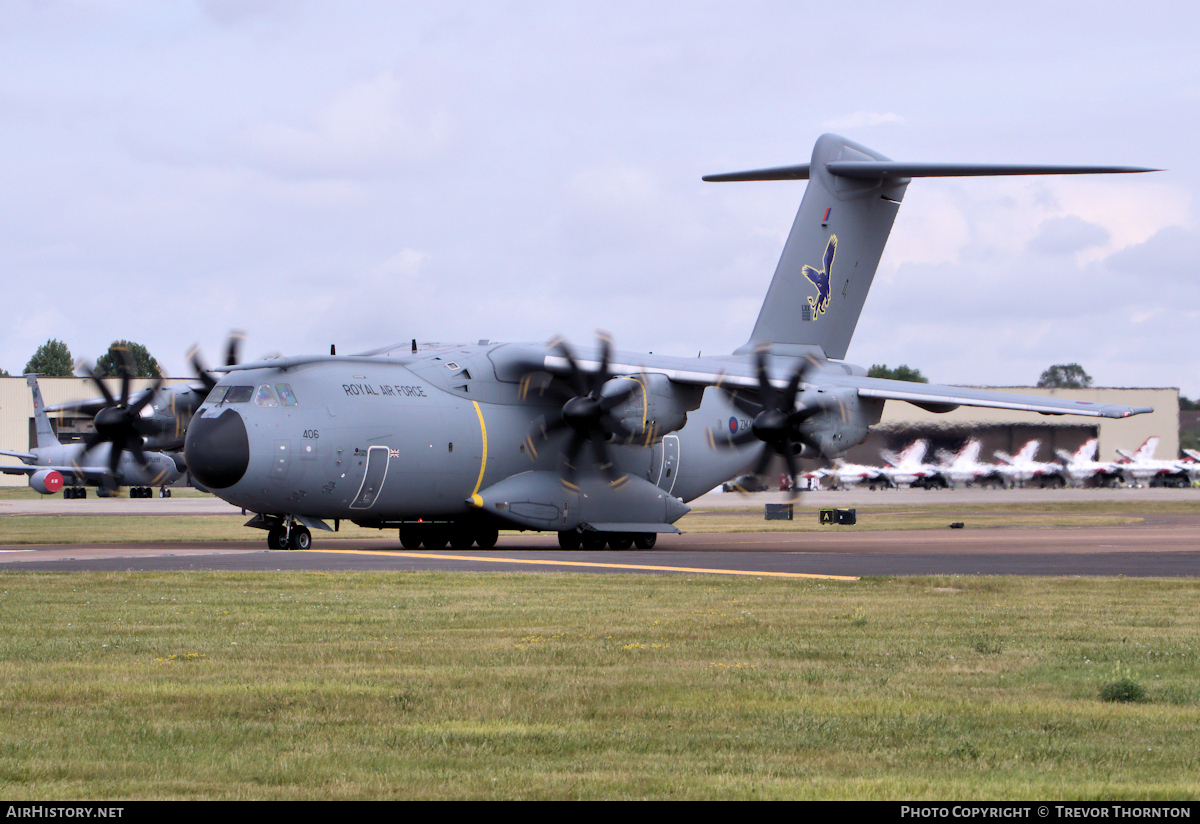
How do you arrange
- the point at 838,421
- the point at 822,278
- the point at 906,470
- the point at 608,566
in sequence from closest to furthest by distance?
the point at 608,566, the point at 838,421, the point at 822,278, the point at 906,470

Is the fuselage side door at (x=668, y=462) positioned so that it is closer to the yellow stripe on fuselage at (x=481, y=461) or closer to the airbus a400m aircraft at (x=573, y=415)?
the airbus a400m aircraft at (x=573, y=415)

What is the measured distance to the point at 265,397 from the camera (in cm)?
2739

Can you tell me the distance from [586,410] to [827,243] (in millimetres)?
8392

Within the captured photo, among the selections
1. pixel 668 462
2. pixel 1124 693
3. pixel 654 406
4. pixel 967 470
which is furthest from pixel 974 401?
pixel 967 470

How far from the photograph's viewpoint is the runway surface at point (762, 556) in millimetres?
22109

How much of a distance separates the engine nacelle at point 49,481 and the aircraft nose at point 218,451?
4756cm

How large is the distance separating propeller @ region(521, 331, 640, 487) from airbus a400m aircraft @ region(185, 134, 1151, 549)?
5 cm

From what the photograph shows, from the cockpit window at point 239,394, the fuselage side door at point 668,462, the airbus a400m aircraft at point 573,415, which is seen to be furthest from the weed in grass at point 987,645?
the fuselage side door at point 668,462

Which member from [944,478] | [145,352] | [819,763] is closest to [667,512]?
[819,763]

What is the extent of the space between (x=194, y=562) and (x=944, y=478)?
7379 centimetres

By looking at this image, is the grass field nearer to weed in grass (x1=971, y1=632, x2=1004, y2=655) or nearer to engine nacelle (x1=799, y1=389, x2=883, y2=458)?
weed in grass (x1=971, y1=632, x2=1004, y2=655)

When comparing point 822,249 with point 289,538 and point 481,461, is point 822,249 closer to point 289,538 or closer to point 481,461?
point 481,461

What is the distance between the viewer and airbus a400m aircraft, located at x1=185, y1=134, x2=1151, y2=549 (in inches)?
1088
